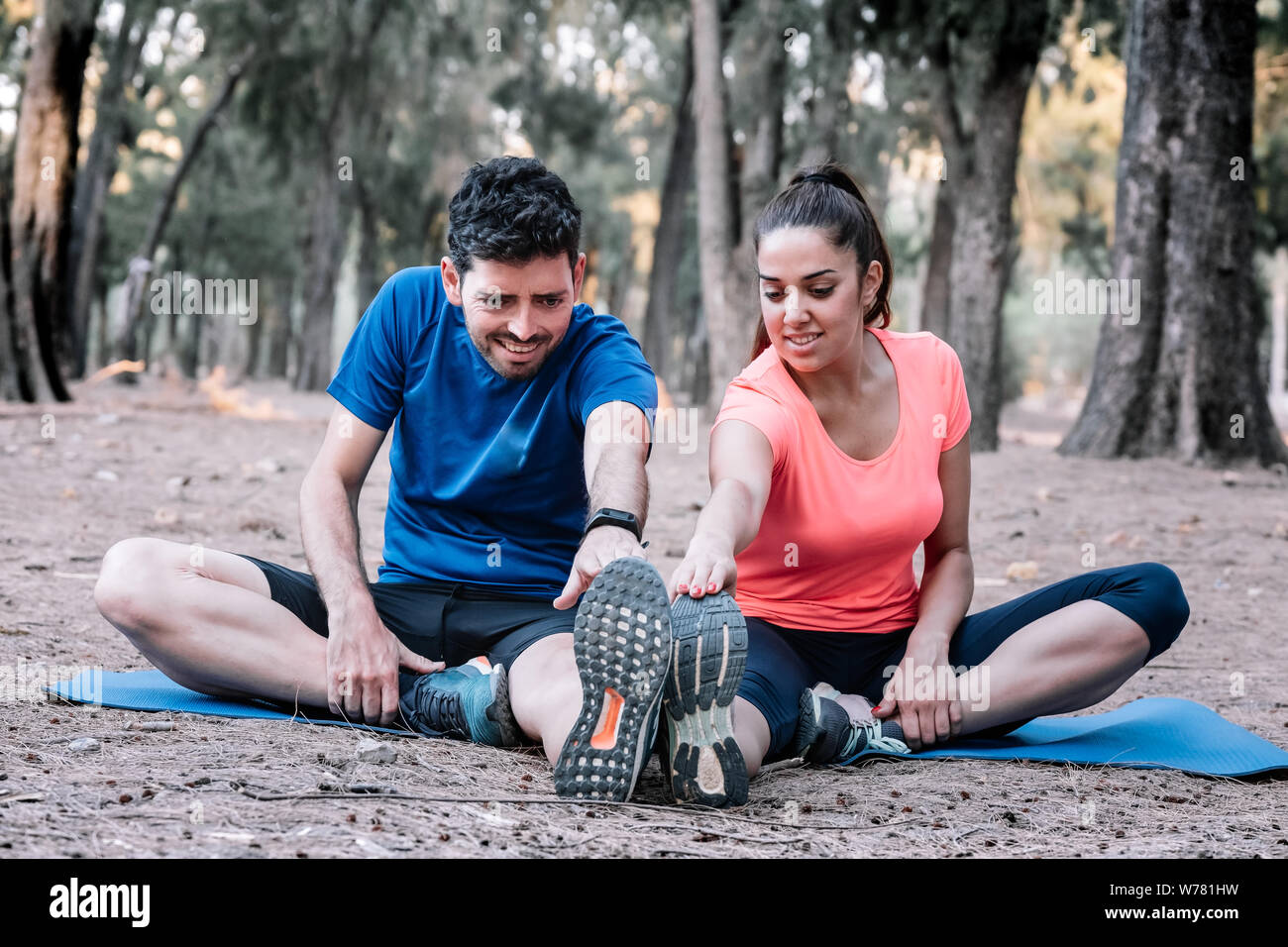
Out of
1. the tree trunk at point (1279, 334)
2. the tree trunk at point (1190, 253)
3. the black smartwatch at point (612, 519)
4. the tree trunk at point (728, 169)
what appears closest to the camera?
the black smartwatch at point (612, 519)

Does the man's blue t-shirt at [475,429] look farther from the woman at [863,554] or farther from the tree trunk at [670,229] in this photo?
the tree trunk at [670,229]

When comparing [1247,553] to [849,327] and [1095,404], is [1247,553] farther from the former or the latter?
[849,327]

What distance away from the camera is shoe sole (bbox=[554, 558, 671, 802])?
8.18 ft

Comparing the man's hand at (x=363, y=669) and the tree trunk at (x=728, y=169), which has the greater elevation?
the tree trunk at (x=728, y=169)

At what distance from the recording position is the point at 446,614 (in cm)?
336

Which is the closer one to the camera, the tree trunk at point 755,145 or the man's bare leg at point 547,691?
the man's bare leg at point 547,691

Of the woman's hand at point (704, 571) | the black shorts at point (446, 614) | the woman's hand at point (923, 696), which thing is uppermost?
the woman's hand at point (704, 571)

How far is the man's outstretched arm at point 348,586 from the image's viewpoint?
10.2 ft

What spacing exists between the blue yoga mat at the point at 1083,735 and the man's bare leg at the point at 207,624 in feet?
0.30

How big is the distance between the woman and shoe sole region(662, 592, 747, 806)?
0.30 m

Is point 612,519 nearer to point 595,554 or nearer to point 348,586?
→ point 595,554

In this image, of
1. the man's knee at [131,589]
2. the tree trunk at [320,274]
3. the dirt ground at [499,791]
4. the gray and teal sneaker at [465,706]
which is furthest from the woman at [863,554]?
the tree trunk at [320,274]

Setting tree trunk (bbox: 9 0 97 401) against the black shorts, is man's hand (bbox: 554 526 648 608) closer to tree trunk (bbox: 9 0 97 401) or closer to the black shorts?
the black shorts

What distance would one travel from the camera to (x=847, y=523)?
316cm
